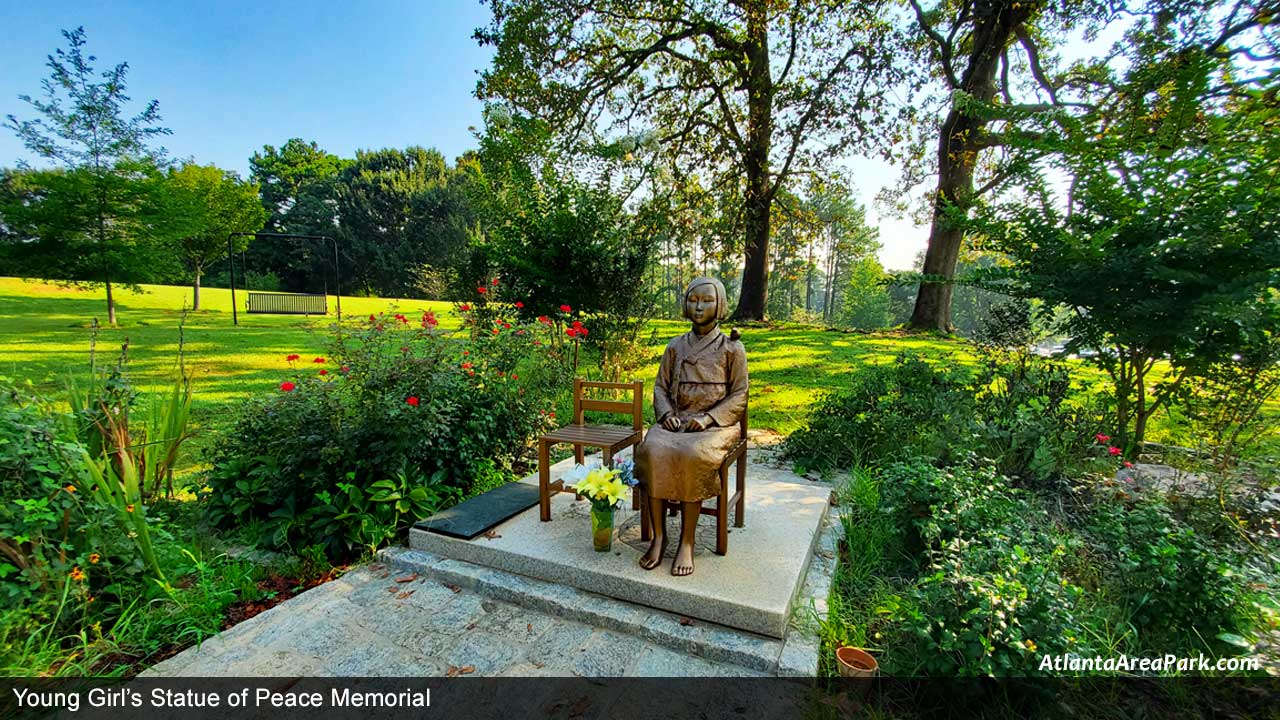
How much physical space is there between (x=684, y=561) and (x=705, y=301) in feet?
4.99

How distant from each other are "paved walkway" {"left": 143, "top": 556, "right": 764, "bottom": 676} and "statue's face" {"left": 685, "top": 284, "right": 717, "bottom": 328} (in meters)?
1.81

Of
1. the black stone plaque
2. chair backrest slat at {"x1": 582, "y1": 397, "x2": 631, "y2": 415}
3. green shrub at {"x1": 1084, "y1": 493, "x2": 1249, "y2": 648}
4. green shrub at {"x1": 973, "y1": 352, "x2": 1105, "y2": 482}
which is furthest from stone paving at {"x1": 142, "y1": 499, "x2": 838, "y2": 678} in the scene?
green shrub at {"x1": 973, "y1": 352, "x2": 1105, "y2": 482}

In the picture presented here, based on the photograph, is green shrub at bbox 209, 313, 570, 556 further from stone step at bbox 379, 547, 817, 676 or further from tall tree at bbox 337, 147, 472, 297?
tall tree at bbox 337, 147, 472, 297

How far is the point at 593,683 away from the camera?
218 centimetres

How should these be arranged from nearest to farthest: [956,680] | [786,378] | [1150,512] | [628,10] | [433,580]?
[956,680], [1150,512], [433,580], [786,378], [628,10]

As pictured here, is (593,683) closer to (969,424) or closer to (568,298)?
(969,424)

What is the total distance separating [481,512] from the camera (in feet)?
11.7

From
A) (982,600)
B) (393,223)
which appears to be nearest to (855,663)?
(982,600)

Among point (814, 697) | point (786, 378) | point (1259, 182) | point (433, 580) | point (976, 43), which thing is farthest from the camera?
point (976, 43)

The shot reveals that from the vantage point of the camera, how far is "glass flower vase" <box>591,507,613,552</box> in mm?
2996

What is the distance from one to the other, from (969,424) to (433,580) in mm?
4036

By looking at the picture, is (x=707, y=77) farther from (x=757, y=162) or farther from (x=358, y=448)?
(x=358, y=448)

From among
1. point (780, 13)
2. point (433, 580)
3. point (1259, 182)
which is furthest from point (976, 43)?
point (433, 580)

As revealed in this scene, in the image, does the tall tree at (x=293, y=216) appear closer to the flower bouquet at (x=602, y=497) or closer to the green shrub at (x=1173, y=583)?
the flower bouquet at (x=602, y=497)
